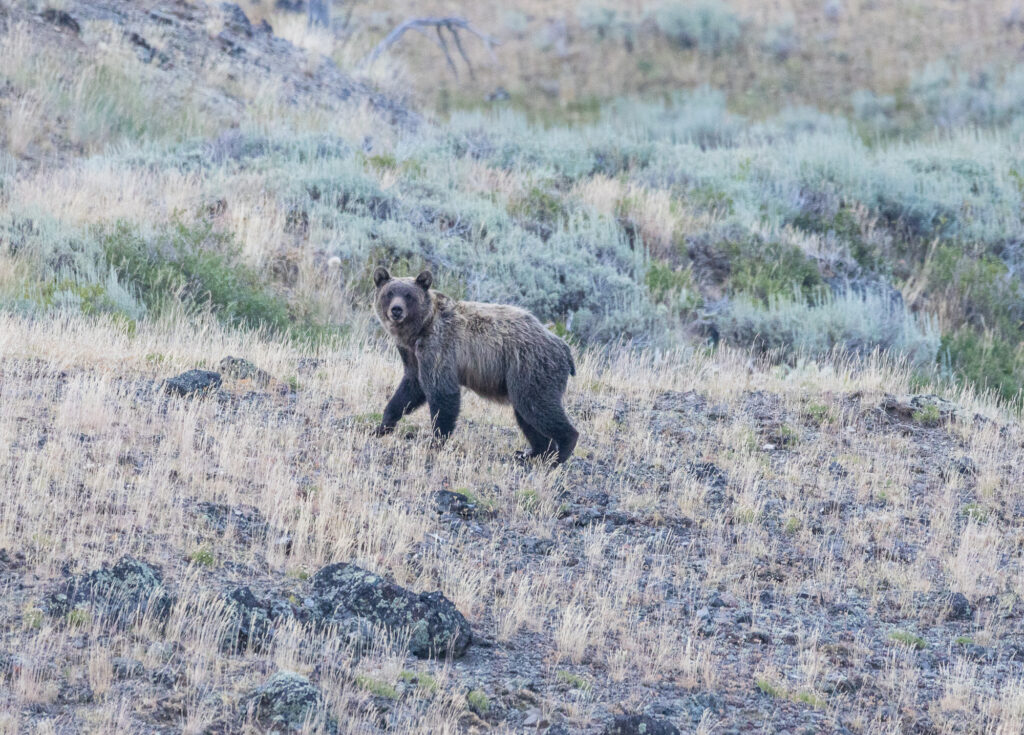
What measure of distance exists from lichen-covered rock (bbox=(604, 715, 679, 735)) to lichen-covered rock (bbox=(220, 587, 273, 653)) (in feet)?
5.58

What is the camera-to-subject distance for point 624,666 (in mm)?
6320

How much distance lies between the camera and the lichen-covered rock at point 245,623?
5902 mm

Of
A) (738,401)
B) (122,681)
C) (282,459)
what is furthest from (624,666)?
(738,401)

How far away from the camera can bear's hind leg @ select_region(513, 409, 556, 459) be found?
938 cm

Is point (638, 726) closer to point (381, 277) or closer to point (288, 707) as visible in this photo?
point (288, 707)

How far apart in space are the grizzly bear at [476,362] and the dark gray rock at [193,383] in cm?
150

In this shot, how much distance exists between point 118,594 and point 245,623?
2.01 ft

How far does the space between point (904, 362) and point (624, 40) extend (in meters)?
28.6

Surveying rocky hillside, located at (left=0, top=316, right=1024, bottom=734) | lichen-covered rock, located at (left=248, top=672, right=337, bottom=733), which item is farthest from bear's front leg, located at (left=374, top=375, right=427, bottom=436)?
lichen-covered rock, located at (left=248, top=672, right=337, bottom=733)

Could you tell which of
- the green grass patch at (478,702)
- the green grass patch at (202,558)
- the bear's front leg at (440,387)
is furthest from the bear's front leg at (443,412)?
the green grass patch at (478,702)

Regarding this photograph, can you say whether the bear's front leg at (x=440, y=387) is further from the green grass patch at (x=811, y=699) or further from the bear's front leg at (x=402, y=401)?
the green grass patch at (x=811, y=699)

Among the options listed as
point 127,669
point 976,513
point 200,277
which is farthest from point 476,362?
point 200,277

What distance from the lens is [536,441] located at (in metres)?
9.44

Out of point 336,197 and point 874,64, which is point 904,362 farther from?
point 874,64
